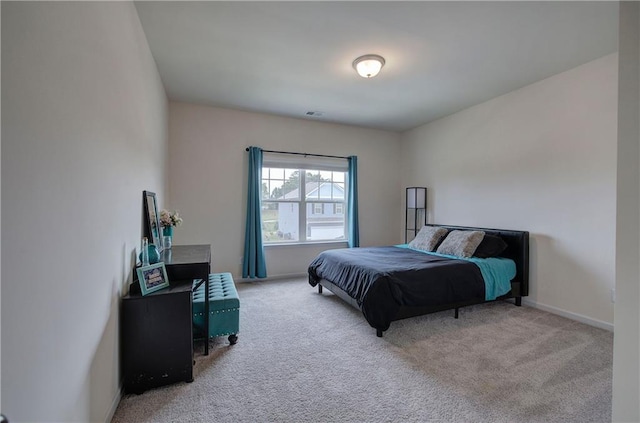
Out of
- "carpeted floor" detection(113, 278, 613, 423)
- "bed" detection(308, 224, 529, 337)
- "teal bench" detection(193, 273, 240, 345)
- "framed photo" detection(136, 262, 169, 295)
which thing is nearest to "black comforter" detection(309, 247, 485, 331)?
"bed" detection(308, 224, 529, 337)

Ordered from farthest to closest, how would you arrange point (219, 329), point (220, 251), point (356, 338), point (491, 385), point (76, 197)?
point (220, 251) < point (356, 338) < point (219, 329) < point (491, 385) < point (76, 197)

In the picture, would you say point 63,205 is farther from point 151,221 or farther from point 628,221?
point 628,221

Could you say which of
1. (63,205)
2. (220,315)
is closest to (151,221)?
(220,315)

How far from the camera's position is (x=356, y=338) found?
2582 mm

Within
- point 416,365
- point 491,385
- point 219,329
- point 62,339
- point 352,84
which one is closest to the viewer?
point 62,339

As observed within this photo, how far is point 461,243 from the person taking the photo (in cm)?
352

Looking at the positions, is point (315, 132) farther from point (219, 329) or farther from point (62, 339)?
point (62, 339)

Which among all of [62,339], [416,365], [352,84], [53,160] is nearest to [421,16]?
[352,84]

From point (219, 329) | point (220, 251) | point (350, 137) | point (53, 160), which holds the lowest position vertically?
point (219, 329)

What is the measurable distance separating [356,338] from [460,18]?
278 centimetres

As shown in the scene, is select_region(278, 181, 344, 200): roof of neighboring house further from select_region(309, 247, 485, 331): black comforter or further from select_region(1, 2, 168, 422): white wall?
select_region(1, 2, 168, 422): white wall

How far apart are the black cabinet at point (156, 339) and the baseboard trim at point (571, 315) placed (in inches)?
147

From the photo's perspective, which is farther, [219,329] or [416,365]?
[219,329]

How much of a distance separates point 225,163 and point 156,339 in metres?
2.97
